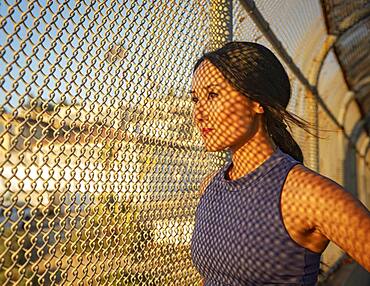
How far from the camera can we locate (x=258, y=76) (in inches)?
56.6

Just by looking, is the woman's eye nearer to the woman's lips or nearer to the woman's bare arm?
the woman's lips

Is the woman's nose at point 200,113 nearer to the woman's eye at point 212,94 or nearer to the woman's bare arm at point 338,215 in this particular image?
the woman's eye at point 212,94

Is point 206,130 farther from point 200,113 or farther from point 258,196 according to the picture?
point 258,196

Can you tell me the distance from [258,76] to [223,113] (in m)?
0.18

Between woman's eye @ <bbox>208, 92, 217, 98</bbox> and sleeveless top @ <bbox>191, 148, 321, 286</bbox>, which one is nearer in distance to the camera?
sleeveless top @ <bbox>191, 148, 321, 286</bbox>

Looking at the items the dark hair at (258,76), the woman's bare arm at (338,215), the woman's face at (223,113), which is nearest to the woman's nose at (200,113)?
the woman's face at (223,113)

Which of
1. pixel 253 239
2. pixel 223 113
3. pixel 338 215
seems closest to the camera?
pixel 338 215

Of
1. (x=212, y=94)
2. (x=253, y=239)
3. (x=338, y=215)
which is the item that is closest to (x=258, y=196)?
(x=253, y=239)

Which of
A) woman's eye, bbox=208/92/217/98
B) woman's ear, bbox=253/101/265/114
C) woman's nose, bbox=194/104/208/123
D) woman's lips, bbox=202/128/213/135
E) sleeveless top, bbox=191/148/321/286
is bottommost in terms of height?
sleeveless top, bbox=191/148/321/286

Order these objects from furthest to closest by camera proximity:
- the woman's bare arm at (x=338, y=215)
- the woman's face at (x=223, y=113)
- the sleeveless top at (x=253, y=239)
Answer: the woman's face at (x=223, y=113) → the sleeveless top at (x=253, y=239) → the woman's bare arm at (x=338, y=215)

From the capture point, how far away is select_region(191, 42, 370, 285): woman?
1103 mm

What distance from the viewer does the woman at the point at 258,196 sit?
110cm

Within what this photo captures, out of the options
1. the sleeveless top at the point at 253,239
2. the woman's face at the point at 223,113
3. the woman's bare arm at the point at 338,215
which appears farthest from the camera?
the woman's face at the point at 223,113

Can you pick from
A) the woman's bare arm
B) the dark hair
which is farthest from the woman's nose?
the woman's bare arm
